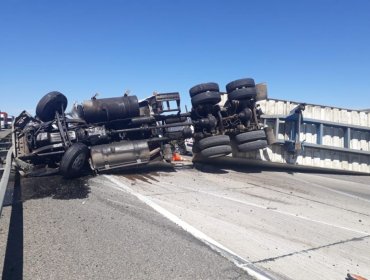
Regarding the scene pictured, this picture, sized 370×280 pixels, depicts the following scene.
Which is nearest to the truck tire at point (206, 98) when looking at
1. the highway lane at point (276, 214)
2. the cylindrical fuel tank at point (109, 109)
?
the cylindrical fuel tank at point (109, 109)

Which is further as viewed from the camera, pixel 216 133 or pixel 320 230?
pixel 216 133

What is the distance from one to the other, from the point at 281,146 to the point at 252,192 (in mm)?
3286

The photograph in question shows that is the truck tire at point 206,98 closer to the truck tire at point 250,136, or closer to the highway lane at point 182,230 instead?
the truck tire at point 250,136

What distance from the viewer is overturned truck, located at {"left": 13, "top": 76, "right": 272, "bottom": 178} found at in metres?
7.01

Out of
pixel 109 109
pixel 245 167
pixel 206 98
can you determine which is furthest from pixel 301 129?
pixel 109 109

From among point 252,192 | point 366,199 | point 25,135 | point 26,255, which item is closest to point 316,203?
point 252,192

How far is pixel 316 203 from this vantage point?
606 cm

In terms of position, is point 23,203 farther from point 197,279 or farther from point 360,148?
point 360,148

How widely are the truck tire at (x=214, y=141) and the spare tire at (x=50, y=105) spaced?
350cm

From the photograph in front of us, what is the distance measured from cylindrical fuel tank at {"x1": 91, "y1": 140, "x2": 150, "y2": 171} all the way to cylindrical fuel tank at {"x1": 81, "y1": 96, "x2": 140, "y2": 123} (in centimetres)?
75

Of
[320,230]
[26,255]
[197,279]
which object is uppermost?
[26,255]

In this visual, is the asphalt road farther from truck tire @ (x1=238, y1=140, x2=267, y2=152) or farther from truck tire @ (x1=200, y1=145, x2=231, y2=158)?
truck tire @ (x1=238, y1=140, x2=267, y2=152)

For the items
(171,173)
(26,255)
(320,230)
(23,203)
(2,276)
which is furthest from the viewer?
(171,173)

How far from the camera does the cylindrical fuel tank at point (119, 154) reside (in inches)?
273
